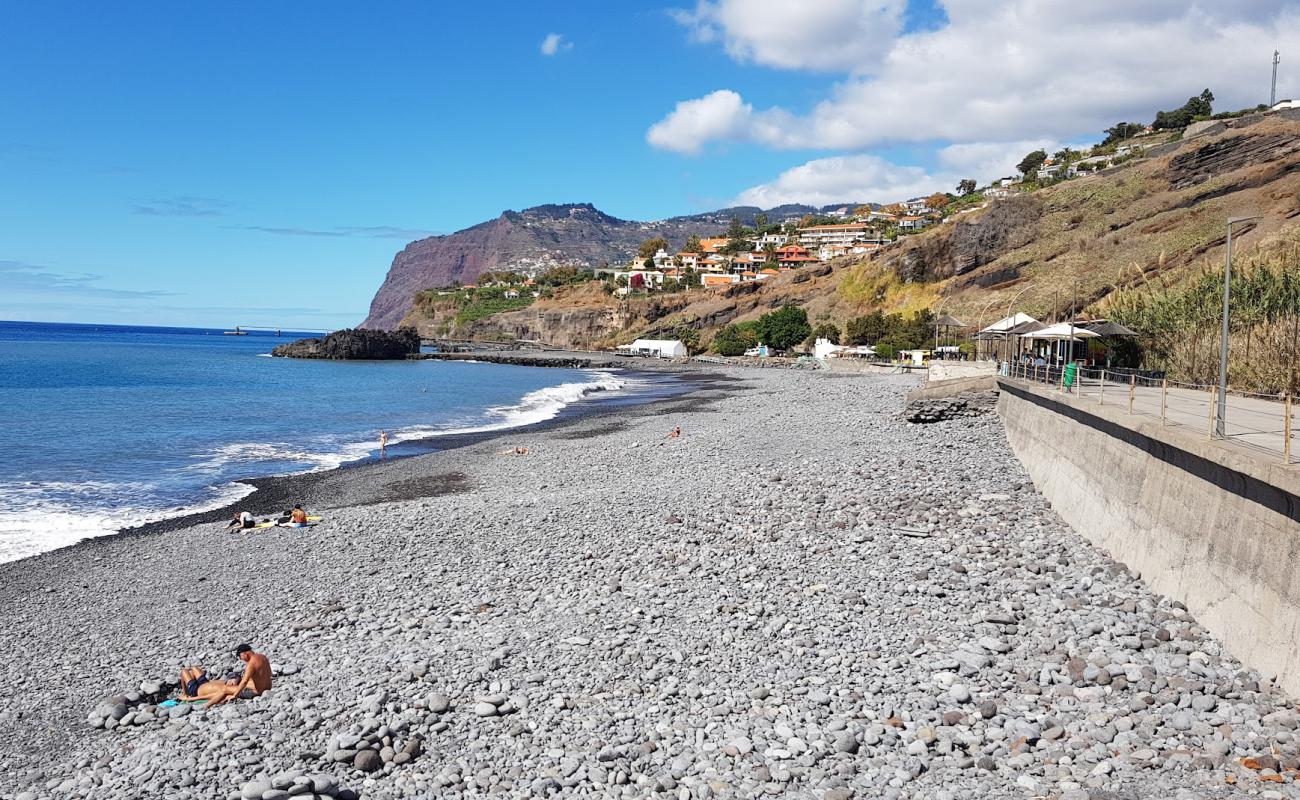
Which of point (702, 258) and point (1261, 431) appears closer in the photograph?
point (1261, 431)

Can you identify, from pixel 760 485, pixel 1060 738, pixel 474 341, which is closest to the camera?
pixel 1060 738

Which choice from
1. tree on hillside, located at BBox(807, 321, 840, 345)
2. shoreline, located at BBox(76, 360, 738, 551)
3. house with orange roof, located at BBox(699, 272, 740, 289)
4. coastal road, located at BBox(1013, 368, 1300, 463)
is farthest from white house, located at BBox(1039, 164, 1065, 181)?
coastal road, located at BBox(1013, 368, 1300, 463)

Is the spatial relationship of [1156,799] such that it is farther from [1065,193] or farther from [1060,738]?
[1065,193]

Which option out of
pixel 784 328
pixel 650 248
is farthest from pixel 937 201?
pixel 784 328

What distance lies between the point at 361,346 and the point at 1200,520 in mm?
108248

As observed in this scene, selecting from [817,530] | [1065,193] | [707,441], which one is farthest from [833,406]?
[1065,193]

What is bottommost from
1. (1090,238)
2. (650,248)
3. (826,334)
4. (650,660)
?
(650,660)

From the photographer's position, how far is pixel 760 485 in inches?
653

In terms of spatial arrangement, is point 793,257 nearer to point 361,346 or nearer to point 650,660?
point 361,346

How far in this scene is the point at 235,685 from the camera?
27.3ft

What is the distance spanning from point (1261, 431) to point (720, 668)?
7374 mm

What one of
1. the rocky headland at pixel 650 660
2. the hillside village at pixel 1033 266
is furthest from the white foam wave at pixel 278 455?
the hillside village at pixel 1033 266

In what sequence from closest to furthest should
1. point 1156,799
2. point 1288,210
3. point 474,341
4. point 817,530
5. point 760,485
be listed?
point 1156,799, point 817,530, point 760,485, point 1288,210, point 474,341

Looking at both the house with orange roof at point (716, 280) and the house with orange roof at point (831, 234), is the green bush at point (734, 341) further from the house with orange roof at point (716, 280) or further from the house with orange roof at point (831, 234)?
the house with orange roof at point (831, 234)
